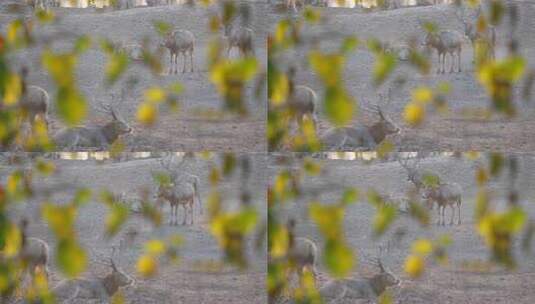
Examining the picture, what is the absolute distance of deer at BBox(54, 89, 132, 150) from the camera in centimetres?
305

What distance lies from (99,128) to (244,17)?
0.55 m

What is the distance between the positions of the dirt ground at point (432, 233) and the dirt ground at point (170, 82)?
15 cm

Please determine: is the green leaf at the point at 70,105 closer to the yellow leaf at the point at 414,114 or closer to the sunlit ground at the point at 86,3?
the sunlit ground at the point at 86,3

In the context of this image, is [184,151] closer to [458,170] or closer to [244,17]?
[244,17]

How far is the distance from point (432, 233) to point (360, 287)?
0.27m

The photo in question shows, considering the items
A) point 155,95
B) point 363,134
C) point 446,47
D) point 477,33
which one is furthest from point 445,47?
point 155,95

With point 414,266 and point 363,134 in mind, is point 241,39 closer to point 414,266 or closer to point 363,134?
point 363,134

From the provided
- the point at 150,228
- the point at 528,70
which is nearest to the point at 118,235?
the point at 150,228

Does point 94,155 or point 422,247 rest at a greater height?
point 94,155

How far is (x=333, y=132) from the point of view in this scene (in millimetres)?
3086

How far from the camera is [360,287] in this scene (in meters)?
3.06

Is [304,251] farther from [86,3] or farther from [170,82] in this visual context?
[86,3]

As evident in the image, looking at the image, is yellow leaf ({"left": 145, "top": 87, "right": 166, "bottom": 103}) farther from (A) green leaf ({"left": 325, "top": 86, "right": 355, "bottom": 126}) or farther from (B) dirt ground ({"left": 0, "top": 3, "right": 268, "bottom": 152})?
(A) green leaf ({"left": 325, "top": 86, "right": 355, "bottom": 126})

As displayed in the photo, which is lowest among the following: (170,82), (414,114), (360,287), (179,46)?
(360,287)
